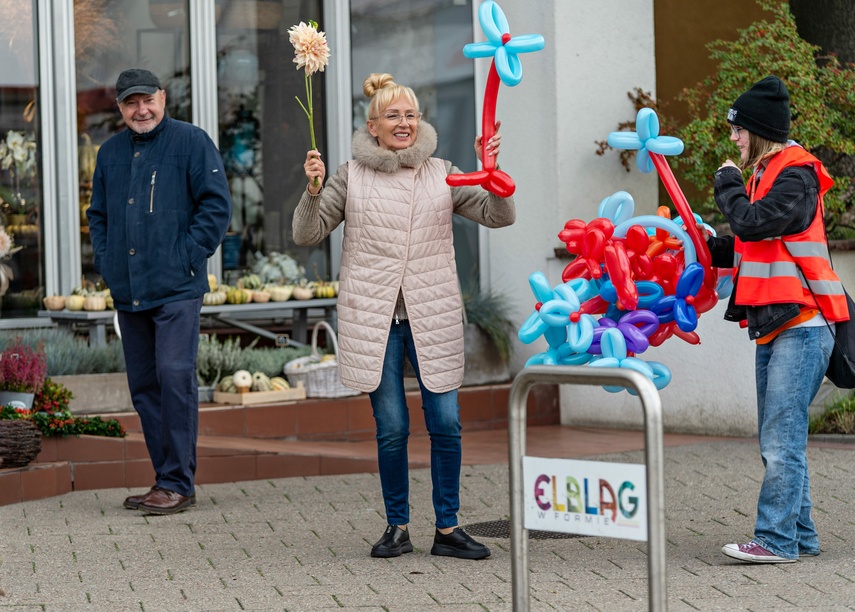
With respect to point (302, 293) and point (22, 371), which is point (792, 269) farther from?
point (302, 293)

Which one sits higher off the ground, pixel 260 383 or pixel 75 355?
pixel 75 355

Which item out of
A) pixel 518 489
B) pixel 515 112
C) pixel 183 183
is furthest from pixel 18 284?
pixel 518 489

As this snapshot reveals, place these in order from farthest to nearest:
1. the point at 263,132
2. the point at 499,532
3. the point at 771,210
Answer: the point at 263,132
the point at 499,532
the point at 771,210

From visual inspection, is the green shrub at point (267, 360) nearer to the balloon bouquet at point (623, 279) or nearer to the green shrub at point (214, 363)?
the green shrub at point (214, 363)

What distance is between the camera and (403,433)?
558 cm

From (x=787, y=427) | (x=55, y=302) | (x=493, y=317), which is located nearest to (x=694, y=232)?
(x=787, y=427)

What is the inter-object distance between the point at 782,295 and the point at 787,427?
53 cm

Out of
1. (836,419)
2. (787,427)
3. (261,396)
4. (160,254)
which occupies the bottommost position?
(836,419)

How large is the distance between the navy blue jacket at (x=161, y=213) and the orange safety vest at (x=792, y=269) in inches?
107

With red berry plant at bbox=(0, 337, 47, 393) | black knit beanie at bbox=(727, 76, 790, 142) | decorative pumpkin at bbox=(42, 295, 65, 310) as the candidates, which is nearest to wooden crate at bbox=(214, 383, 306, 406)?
red berry plant at bbox=(0, 337, 47, 393)

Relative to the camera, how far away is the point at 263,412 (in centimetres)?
847

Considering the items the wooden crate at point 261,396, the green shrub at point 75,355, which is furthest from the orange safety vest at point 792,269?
the green shrub at point 75,355

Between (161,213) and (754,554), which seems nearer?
(754,554)

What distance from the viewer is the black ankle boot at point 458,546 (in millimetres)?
5512
